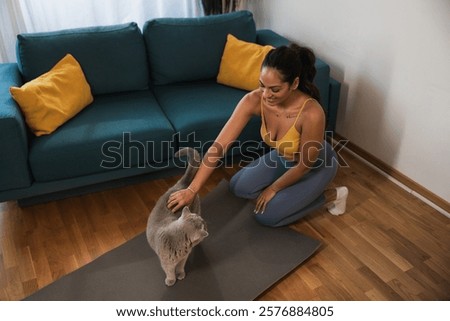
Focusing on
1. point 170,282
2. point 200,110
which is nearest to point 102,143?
point 200,110

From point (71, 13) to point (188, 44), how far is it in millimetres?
919

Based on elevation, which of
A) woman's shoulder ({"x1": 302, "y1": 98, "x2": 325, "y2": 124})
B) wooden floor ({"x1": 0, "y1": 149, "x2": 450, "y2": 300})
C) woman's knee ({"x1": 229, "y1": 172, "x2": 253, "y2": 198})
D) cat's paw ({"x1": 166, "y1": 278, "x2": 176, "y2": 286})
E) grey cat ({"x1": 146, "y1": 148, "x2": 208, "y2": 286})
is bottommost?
wooden floor ({"x1": 0, "y1": 149, "x2": 450, "y2": 300})

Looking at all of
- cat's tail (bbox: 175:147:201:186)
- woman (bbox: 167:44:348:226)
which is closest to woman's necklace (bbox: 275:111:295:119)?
woman (bbox: 167:44:348:226)

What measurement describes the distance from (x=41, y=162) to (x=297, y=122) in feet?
4.07

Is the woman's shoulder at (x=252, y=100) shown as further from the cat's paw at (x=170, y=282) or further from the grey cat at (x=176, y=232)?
the cat's paw at (x=170, y=282)

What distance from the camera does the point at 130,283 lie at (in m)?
1.71

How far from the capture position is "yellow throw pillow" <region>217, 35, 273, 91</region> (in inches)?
96.0

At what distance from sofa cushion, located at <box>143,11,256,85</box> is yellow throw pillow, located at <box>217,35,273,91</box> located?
2.8 inches

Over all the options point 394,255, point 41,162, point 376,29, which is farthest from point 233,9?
point 394,255

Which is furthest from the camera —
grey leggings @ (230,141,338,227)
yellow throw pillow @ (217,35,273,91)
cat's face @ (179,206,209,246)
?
yellow throw pillow @ (217,35,273,91)

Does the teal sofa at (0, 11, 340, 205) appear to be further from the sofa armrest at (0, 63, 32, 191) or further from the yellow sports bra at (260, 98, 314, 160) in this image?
the yellow sports bra at (260, 98, 314, 160)

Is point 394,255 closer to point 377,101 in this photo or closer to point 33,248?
point 377,101

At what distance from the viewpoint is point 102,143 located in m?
2.03

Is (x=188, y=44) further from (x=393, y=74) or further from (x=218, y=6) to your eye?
(x=393, y=74)
